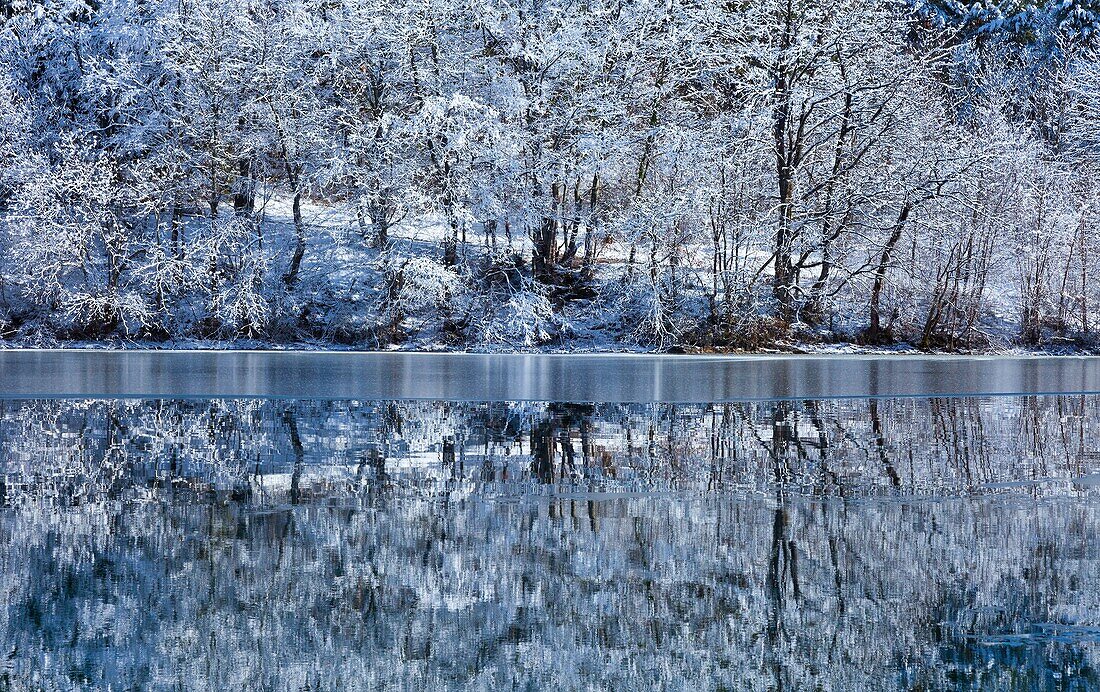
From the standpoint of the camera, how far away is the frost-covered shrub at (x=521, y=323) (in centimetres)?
3481

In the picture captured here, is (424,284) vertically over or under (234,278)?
under

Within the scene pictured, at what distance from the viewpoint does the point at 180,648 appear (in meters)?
4.61

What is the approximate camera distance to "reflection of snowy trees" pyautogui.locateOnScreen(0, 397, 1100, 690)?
178 inches

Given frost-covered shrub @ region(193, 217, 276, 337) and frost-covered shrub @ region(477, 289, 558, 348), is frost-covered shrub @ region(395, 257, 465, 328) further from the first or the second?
frost-covered shrub @ region(193, 217, 276, 337)

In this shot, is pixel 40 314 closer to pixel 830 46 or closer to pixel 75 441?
pixel 830 46

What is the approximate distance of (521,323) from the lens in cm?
3481

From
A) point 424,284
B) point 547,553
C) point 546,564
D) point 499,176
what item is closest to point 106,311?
point 424,284

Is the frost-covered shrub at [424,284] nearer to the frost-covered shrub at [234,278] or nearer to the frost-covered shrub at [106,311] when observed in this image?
A: the frost-covered shrub at [234,278]

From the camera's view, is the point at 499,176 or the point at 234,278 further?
the point at 234,278

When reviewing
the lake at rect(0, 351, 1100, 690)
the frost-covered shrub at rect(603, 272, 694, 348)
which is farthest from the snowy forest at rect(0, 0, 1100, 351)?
the lake at rect(0, 351, 1100, 690)

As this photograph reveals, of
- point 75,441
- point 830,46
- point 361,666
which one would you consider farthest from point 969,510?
point 830,46

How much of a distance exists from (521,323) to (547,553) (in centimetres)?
2869

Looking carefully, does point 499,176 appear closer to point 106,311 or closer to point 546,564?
point 106,311

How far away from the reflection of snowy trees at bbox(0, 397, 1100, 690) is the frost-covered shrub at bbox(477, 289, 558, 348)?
23946mm
